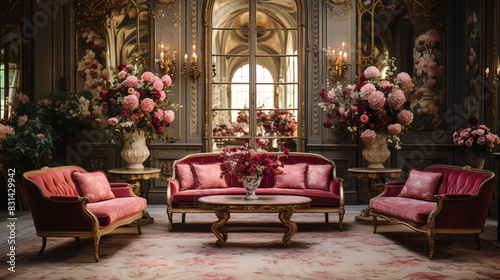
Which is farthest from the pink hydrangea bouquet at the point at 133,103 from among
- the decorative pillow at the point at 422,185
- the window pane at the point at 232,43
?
the decorative pillow at the point at 422,185

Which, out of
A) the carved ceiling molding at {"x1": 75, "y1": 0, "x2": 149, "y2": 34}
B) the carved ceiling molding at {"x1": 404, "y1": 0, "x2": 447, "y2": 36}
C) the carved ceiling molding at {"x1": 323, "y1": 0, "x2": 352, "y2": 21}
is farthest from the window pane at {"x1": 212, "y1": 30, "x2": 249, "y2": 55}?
the carved ceiling molding at {"x1": 404, "y1": 0, "x2": 447, "y2": 36}

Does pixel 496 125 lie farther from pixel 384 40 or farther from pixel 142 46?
pixel 142 46

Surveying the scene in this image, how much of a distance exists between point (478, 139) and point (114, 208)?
16.2 feet

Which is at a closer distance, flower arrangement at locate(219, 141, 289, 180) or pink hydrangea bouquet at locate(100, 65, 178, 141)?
flower arrangement at locate(219, 141, 289, 180)

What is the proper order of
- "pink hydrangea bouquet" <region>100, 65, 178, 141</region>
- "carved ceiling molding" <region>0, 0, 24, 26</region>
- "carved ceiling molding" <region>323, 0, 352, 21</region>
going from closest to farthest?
"pink hydrangea bouquet" <region>100, 65, 178, 141</region> → "carved ceiling molding" <region>323, 0, 352, 21</region> → "carved ceiling molding" <region>0, 0, 24, 26</region>

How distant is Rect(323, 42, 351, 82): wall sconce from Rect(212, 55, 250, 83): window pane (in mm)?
1341

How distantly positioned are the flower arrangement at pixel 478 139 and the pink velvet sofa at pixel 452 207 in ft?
4.97

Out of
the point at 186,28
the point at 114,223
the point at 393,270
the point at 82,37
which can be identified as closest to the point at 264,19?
the point at 186,28

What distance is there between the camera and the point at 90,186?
551 centimetres

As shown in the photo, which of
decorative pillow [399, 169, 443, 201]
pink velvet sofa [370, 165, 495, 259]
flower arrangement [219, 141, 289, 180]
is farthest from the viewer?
decorative pillow [399, 169, 443, 201]

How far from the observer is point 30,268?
4.32 metres

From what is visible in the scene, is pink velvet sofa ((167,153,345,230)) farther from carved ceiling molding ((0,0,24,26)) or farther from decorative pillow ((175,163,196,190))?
carved ceiling molding ((0,0,24,26))

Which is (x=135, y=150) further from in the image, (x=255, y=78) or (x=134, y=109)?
(x=255, y=78)

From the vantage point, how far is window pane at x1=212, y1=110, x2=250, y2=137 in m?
8.38
